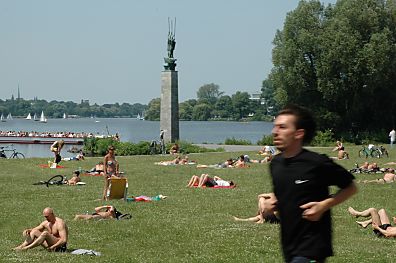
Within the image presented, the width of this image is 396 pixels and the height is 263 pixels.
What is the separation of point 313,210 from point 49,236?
28.4 ft

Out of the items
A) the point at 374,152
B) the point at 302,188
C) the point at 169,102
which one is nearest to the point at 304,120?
the point at 302,188

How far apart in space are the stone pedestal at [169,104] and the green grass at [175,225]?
93.8ft

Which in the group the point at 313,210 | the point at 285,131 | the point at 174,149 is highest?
the point at 285,131

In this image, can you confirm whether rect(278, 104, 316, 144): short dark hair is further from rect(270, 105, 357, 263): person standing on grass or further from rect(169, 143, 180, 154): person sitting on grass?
rect(169, 143, 180, 154): person sitting on grass

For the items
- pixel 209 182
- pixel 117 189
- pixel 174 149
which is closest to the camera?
pixel 117 189

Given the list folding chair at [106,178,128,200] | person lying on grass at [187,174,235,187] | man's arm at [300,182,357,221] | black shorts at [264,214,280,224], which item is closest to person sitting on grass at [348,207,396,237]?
black shorts at [264,214,280,224]

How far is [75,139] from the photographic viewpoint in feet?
309

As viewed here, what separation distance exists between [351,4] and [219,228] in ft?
166

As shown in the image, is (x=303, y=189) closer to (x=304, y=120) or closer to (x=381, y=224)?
(x=304, y=120)

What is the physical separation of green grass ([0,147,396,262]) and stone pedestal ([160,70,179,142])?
93.8 feet

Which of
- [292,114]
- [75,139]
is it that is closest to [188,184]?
[292,114]

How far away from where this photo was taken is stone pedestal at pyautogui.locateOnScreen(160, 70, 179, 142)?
190ft

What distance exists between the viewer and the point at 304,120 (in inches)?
209

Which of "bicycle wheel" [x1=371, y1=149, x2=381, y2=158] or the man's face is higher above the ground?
the man's face
